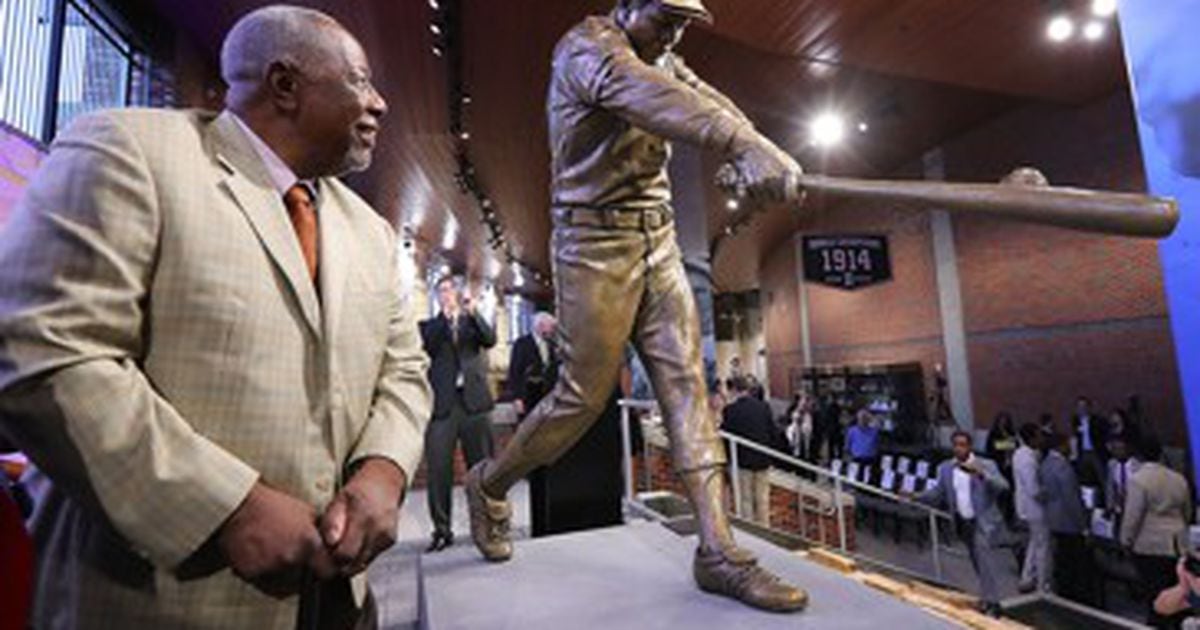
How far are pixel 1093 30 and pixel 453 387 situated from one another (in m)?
8.38

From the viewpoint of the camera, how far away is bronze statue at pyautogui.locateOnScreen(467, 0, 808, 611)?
2.00m

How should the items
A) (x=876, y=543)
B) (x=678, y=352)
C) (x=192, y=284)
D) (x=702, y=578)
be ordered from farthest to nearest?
1. (x=876, y=543)
2. (x=678, y=352)
3. (x=702, y=578)
4. (x=192, y=284)

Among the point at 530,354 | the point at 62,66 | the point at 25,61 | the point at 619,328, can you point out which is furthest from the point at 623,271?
the point at 62,66

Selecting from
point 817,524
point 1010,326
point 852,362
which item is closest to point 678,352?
point 817,524

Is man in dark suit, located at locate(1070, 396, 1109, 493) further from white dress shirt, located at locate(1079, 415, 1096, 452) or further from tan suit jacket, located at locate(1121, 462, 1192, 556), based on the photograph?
tan suit jacket, located at locate(1121, 462, 1192, 556)

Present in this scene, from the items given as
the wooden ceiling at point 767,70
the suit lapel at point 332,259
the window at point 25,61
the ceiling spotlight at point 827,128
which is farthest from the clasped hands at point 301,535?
the ceiling spotlight at point 827,128

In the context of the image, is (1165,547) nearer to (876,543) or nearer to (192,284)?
(876,543)

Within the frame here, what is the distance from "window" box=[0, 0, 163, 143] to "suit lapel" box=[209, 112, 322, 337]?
5411 millimetres

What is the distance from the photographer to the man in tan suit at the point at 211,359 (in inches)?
30.5

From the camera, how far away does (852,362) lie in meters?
15.7

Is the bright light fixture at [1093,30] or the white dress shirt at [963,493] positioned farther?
the bright light fixture at [1093,30]

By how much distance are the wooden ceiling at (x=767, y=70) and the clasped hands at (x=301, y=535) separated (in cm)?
652

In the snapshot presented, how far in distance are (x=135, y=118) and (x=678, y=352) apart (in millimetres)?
1600

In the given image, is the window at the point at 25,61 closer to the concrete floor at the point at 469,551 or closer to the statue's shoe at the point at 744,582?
the concrete floor at the point at 469,551
